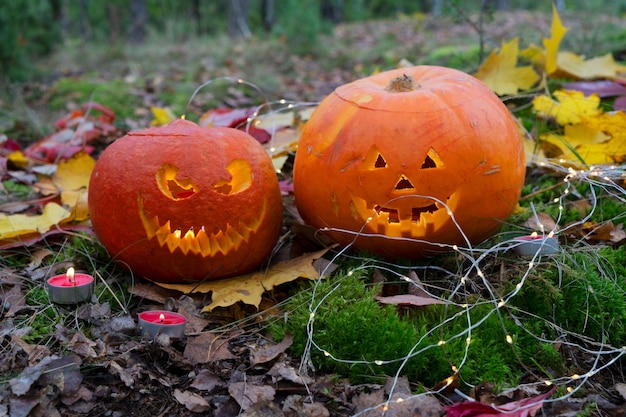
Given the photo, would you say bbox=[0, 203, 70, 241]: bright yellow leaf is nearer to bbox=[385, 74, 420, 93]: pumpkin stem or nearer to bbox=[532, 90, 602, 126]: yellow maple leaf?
bbox=[385, 74, 420, 93]: pumpkin stem

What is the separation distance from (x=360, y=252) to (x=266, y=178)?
53cm

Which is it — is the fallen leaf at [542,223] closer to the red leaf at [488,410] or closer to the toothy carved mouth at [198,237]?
the red leaf at [488,410]

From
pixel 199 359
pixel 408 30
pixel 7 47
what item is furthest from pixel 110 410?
pixel 408 30

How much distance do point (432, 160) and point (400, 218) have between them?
0.27 m

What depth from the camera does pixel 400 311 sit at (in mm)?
2266

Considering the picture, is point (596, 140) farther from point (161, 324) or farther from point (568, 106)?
point (161, 324)

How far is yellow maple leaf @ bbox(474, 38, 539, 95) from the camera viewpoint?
3.75 m

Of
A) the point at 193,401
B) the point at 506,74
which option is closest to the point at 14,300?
the point at 193,401

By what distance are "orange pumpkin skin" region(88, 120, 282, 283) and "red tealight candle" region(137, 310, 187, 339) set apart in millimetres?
287

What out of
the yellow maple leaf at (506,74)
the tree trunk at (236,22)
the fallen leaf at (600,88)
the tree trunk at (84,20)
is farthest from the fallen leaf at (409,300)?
the tree trunk at (236,22)

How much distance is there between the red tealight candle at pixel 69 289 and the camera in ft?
7.48

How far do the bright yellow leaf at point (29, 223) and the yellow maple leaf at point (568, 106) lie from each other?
285 cm

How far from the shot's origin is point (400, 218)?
238 centimetres

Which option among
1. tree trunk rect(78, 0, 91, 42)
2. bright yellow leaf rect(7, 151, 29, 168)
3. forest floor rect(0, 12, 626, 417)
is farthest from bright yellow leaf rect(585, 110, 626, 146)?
tree trunk rect(78, 0, 91, 42)
